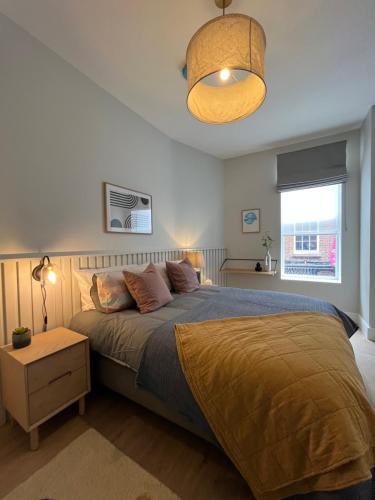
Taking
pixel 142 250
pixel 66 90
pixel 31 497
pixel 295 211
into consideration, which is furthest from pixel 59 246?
pixel 295 211

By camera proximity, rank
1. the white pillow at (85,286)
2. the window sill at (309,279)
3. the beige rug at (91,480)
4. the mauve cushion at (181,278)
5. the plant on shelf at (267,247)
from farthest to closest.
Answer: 1. the plant on shelf at (267,247)
2. the window sill at (309,279)
3. the mauve cushion at (181,278)
4. the white pillow at (85,286)
5. the beige rug at (91,480)

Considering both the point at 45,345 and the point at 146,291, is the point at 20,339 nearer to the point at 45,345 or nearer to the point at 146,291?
the point at 45,345

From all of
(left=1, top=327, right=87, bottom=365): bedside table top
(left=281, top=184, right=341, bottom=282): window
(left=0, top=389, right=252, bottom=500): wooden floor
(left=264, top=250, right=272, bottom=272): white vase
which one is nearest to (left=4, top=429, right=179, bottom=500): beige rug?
(left=0, top=389, right=252, bottom=500): wooden floor

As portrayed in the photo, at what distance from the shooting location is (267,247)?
392cm

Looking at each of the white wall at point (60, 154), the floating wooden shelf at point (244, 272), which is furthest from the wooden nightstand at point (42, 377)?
the floating wooden shelf at point (244, 272)

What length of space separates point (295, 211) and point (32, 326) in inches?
153

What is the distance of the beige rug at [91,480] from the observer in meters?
1.04

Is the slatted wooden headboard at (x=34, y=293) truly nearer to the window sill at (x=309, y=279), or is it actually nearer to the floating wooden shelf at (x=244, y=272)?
the floating wooden shelf at (x=244, y=272)

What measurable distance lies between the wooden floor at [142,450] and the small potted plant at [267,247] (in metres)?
2.96

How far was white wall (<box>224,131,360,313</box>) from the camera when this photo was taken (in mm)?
3195

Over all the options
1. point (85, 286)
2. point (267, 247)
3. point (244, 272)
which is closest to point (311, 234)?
point (267, 247)

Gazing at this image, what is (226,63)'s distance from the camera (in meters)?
1.14

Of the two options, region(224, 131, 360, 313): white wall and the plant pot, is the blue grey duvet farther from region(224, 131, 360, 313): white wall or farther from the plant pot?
region(224, 131, 360, 313): white wall

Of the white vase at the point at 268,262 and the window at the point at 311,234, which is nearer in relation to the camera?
the window at the point at 311,234
